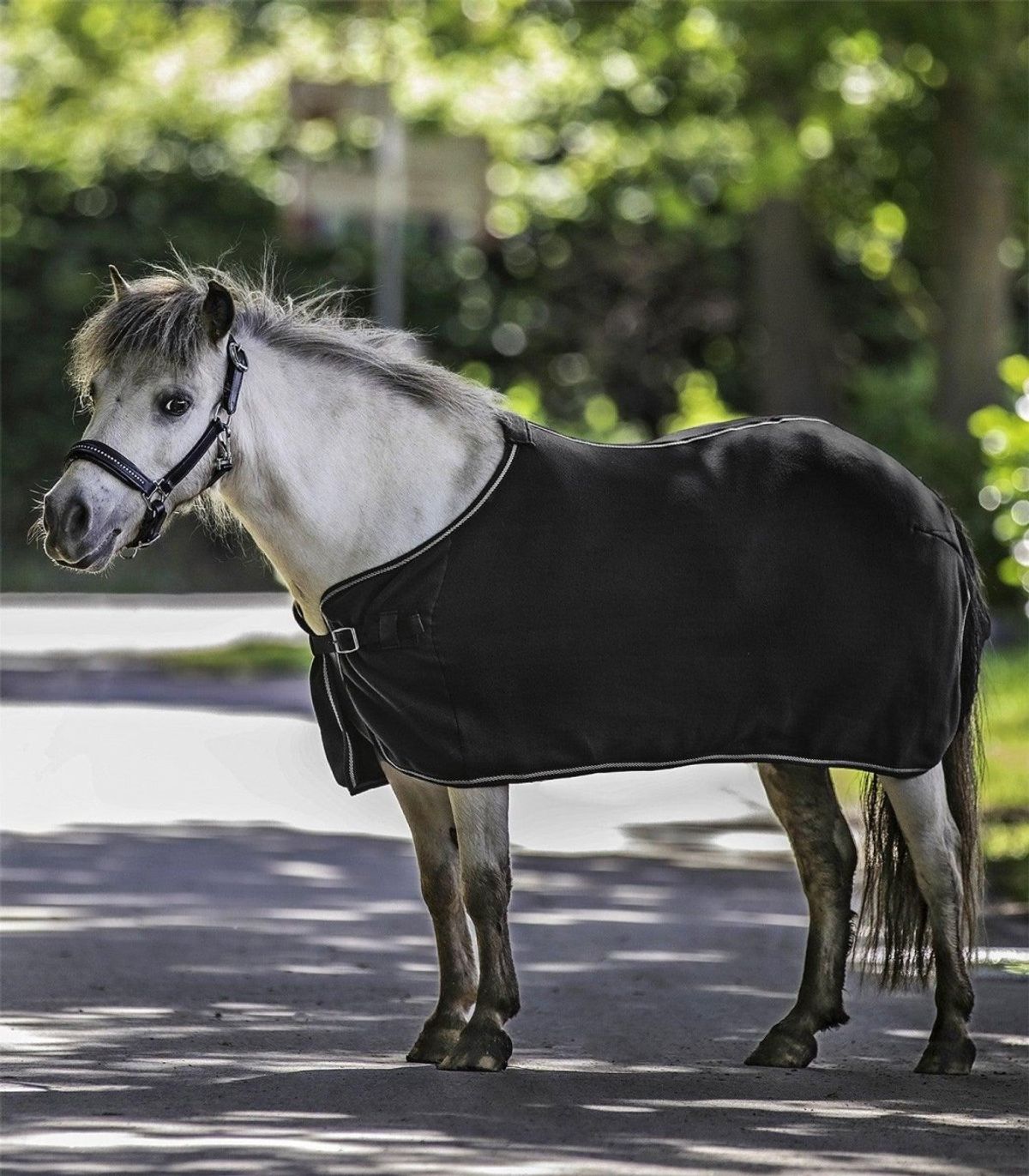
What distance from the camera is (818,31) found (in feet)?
58.6

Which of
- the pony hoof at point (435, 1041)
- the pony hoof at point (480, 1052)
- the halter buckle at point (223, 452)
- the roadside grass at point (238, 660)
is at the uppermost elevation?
the halter buckle at point (223, 452)

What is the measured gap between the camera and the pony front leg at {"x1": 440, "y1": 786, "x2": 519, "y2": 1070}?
21.1ft

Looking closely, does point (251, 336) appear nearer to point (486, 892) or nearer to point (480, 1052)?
point (486, 892)

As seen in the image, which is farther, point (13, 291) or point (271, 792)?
point (13, 291)

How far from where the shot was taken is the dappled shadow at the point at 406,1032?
5.57 m

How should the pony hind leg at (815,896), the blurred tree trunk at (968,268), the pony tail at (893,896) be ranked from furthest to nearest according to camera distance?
the blurred tree trunk at (968,268) → the pony tail at (893,896) → the pony hind leg at (815,896)

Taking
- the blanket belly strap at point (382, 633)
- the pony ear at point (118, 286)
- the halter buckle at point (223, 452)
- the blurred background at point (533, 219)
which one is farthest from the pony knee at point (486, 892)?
the blurred background at point (533, 219)

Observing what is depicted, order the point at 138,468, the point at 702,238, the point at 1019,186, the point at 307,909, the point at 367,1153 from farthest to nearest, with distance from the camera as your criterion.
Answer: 1. the point at 702,238
2. the point at 1019,186
3. the point at 307,909
4. the point at 138,468
5. the point at 367,1153

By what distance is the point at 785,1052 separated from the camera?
6.79 metres

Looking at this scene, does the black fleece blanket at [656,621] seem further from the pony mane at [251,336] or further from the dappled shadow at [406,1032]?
the dappled shadow at [406,1032]

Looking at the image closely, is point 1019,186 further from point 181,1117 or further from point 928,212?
point 181,1117

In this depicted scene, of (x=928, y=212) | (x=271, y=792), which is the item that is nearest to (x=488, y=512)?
(x=271, y=792)

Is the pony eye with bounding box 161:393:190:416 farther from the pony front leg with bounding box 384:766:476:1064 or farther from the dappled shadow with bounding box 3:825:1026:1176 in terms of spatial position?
the dappled shadow with bounding box 3:825:1026:1176

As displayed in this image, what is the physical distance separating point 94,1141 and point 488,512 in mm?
1997
